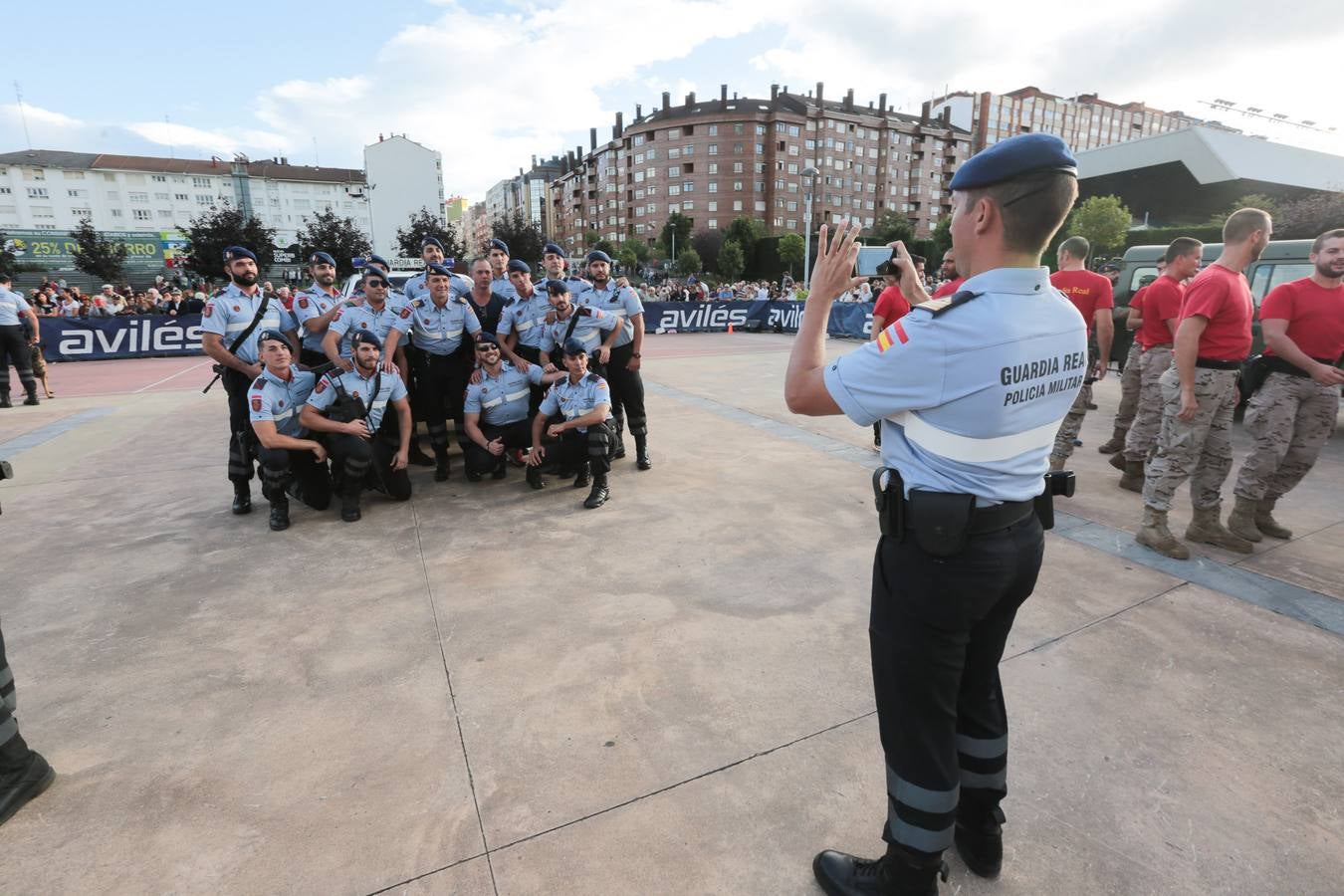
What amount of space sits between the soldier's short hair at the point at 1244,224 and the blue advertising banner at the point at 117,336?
60.1 feet

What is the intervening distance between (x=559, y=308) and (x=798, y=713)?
13.2 feet

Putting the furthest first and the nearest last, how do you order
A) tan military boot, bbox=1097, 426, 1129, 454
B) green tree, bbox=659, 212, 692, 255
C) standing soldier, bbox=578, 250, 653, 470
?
green tree, bbox=659, 212, 692, 255
tan military boot, bbox=1097, 426, 1129, 454
standing soldier, bbox=578, 250, 653, 470

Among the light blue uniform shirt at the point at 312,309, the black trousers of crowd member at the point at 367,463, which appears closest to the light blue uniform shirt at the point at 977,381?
the black trousers of crowd member at the point at 367,463

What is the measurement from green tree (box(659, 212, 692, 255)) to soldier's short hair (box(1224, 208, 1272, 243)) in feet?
220

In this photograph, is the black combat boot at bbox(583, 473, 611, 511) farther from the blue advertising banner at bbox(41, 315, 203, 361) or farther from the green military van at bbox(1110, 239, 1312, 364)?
the blue advertising banner at bbox(41, 315, 203, 361)

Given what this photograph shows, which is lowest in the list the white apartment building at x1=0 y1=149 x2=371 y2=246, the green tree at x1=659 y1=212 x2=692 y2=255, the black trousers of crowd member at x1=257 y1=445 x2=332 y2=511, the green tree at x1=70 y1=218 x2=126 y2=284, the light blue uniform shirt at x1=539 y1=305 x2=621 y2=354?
the black trousers of crowd member at x1=257 y1=445 x2=332 y2=511

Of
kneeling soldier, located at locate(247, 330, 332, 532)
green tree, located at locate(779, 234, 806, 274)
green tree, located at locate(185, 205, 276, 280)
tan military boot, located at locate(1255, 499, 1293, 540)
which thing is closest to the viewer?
tan military boot, located at locate(1255, 499, 1293, 540)

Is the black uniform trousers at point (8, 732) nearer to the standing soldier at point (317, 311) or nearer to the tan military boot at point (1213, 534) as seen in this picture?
the standing soldier at point (317, 311)

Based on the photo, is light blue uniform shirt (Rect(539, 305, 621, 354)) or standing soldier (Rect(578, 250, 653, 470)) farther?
standing soldier (Rect(578, 250, 653, 470))

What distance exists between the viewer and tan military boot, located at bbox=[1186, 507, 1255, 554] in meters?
3.75

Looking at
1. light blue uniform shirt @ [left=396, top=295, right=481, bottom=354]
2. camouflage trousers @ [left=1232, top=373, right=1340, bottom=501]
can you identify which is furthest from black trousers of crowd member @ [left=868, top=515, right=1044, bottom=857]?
light blue uniform shirt @ [left=396, top=295, right=481, bottom=354]

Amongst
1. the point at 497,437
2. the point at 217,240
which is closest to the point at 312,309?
the point at 497,437

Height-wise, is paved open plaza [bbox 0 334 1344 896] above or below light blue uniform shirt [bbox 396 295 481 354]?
below

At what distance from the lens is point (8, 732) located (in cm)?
198
